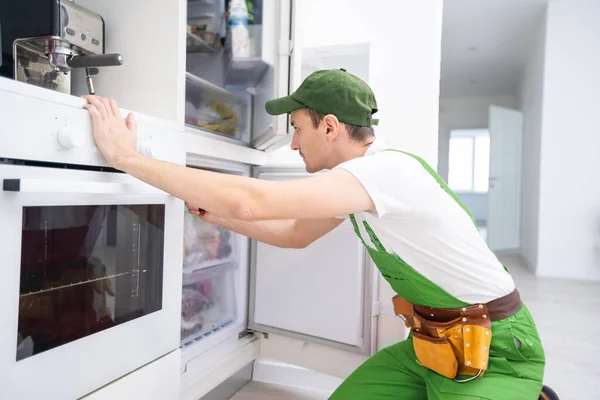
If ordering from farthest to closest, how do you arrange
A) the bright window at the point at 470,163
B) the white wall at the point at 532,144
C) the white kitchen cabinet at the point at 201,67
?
the bright window at the point at 470,163
the white wall at the point at 532,144
the white kitchen cabinet at the point at 201,67

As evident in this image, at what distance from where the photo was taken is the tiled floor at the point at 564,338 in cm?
200

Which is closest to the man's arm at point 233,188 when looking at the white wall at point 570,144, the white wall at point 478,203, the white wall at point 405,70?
the white wall at point 405,70

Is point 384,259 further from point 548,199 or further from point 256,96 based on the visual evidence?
point 548,199

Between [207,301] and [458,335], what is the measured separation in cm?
105

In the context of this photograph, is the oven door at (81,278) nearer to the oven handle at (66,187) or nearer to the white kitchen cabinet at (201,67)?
the oven handle at (66,187)

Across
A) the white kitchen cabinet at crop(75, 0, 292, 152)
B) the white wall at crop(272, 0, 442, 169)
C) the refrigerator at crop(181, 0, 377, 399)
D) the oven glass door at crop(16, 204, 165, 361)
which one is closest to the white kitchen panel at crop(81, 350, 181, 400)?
the oven glass door at crop(16, 204, 165, 361)

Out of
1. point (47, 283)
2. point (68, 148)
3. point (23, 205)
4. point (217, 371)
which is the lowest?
point (217, 371)

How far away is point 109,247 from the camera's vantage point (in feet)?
3.48

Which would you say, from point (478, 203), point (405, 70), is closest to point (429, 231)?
point (405, 70)

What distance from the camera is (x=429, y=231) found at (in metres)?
1.10

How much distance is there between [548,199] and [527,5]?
205cm

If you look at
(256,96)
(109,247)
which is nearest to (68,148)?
(109,247)

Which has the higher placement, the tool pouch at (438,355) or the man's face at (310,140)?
the man's face at (310,140)

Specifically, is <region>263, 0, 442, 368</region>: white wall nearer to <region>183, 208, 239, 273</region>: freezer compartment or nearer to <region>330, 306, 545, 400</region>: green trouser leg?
<region>183, 208, 239, 273</region>: freezer compartment
